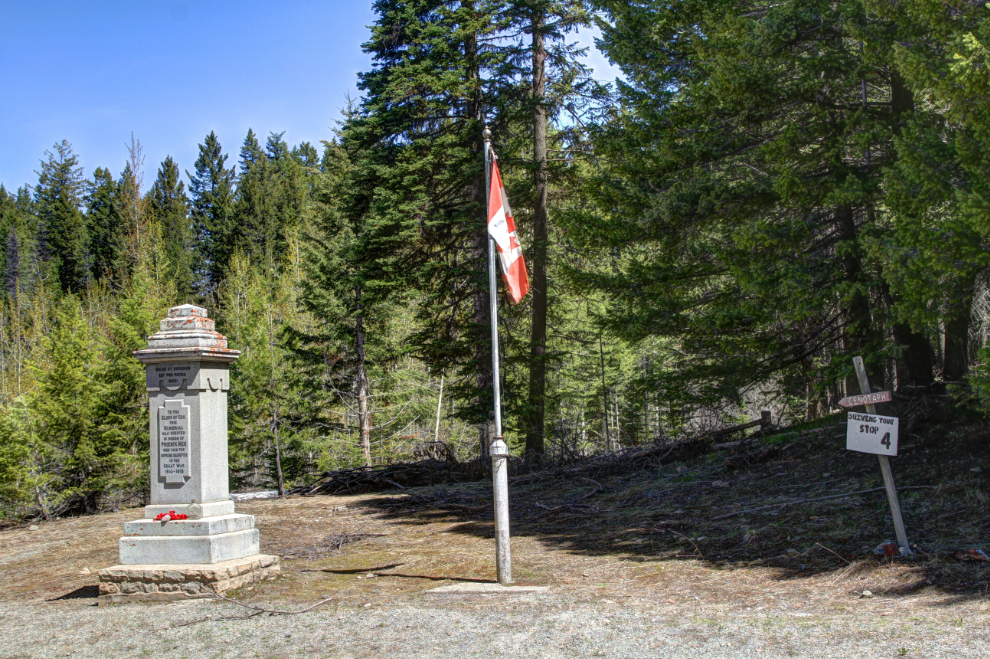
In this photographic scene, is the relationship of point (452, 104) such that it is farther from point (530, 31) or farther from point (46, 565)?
point (46, 565)

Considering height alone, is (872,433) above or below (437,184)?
below

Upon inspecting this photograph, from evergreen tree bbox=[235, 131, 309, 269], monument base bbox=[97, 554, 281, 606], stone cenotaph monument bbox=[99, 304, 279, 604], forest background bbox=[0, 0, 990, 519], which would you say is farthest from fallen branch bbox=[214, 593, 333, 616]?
evergreen tree bbox=[235, 131, 309, 269]

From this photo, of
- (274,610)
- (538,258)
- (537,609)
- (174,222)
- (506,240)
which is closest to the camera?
(537,609)

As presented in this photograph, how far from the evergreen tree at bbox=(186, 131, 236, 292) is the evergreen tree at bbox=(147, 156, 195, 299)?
1031mm

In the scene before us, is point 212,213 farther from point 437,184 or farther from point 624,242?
point 624,242

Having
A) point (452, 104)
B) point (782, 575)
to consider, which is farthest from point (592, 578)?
point (452, 104)

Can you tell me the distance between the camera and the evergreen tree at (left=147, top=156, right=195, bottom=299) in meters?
47.3

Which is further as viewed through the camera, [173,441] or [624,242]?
[624,242]

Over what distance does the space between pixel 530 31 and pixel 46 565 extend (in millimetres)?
15106

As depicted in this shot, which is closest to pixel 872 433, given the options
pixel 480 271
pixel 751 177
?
pixel 751 177

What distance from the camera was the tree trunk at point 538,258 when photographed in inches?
661

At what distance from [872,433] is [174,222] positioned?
58680 mm

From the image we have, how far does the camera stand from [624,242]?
11.2 m

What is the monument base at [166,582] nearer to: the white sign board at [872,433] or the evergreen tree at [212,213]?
the white sign board at [872,433]
